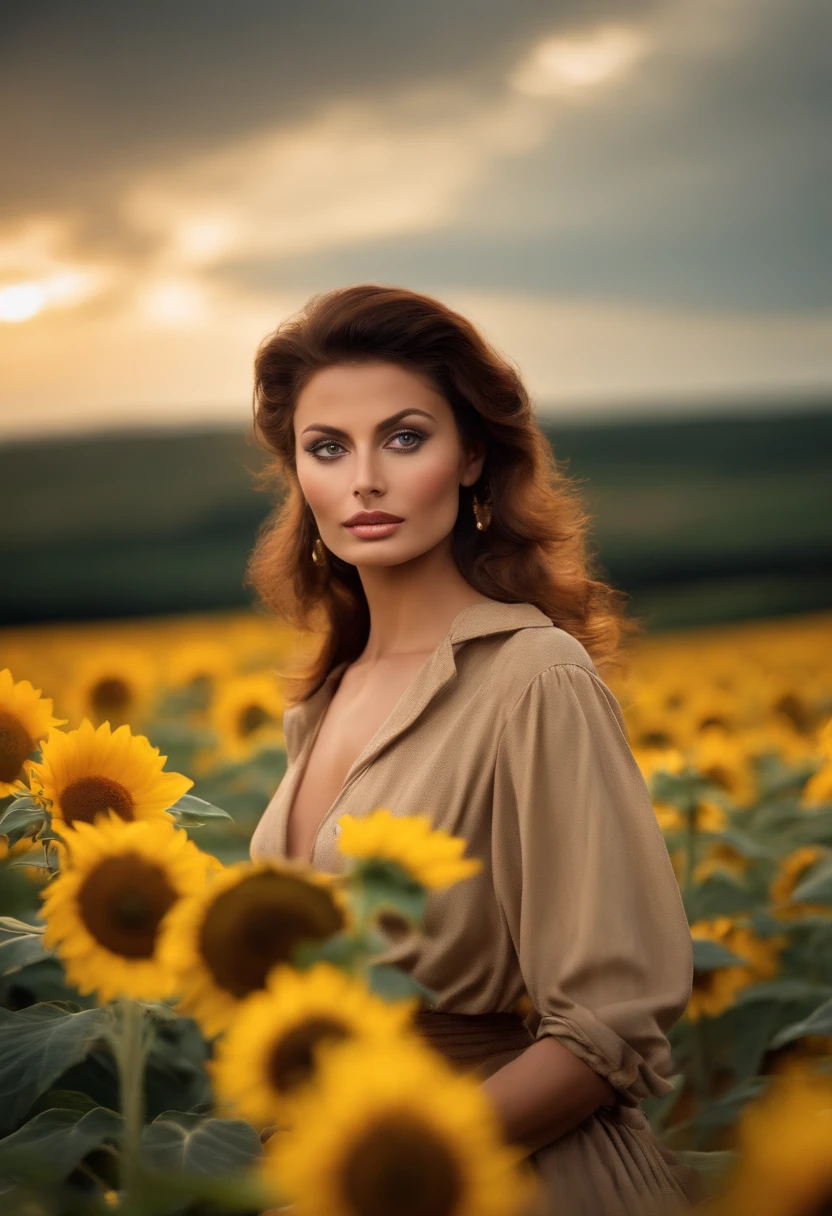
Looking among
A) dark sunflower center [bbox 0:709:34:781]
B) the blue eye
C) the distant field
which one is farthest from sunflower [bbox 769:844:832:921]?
the distant field

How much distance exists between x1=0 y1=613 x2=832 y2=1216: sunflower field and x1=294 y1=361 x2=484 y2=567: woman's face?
0.49m

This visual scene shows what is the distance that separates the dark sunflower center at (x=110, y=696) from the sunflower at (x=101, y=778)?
108 inches

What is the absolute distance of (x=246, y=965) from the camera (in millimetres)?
1020

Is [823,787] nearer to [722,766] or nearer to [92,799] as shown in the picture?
[722,766]

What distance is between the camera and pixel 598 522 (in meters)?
8.84

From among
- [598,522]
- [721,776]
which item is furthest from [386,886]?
[598,522]

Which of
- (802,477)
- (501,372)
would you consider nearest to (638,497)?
(802,477)

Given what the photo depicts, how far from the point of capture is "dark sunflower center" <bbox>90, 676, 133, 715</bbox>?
4.12 meters

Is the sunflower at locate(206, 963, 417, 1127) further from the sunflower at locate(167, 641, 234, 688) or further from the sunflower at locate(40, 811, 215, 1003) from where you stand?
the sunflower at locate(167, 641, 234, 688)

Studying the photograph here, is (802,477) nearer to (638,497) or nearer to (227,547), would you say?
(638,497)

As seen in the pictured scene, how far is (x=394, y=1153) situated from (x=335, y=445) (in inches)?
52.7

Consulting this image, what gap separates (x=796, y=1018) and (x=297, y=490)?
69.3 inches

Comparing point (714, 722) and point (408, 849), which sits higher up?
point (408, 849)

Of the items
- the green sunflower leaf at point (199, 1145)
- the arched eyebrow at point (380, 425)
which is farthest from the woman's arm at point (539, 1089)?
the arched eyebrow at point (380, 425)
